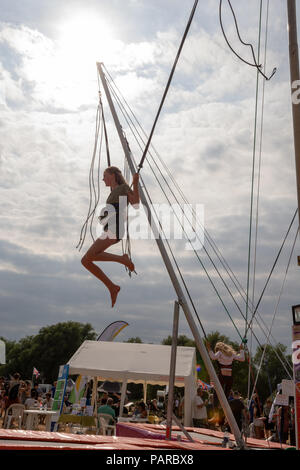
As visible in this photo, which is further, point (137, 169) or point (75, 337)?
point (75, 337)

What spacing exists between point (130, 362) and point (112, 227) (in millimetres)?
8653

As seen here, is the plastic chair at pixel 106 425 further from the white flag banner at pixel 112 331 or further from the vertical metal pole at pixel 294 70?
the white flag banner at pixel 112 331

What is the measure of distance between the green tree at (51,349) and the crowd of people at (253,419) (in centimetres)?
4279

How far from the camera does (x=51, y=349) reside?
52250mm

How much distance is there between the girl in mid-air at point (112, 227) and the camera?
4.34 m

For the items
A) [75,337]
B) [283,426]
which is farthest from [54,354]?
[283,426]

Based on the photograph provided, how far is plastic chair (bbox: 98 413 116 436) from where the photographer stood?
8.71 meters

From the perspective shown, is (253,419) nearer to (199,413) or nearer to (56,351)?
(199,413)

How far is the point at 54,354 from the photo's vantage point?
52.2 m

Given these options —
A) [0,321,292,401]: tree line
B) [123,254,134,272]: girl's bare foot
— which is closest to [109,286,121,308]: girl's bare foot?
[123,254,134,272]: girl's bare foot

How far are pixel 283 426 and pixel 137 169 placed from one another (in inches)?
199

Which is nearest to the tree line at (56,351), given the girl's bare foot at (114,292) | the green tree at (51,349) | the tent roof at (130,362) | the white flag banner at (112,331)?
the green tree at (51,349)

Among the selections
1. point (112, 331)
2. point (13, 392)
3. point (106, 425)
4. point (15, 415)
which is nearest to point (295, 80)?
point (106, 425)
